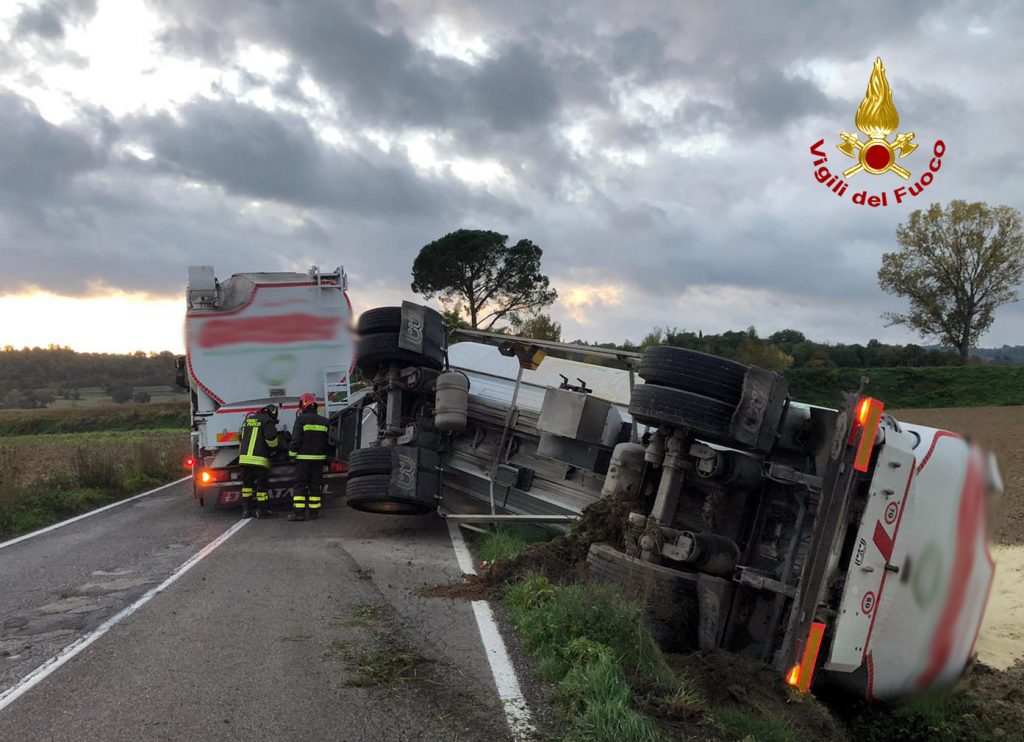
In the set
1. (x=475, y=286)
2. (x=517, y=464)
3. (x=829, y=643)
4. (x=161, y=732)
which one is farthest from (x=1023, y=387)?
(x=161, y=732)

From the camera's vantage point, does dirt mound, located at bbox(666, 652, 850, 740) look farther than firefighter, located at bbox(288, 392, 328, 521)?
No

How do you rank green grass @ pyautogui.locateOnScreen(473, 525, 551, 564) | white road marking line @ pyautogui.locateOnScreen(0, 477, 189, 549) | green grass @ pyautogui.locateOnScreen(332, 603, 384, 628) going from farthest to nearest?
white road marking line @ pyautogui.locateOnScreen(0, 477, 189, 549) → green grass @ pyautogui.locateOnScreen(473, 525, 551, 564) → green grass @ pyautogui.locateOnScreen(332, 603, 384, 628)

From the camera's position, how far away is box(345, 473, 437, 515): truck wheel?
8.22 meters

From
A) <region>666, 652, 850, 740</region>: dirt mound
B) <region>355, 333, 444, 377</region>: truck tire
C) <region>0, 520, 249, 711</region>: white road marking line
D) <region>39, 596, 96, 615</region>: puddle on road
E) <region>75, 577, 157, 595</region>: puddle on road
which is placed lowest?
<region>75, 577, 157, 595</region>: puddle on road

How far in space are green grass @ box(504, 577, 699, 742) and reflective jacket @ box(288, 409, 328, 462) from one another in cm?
548

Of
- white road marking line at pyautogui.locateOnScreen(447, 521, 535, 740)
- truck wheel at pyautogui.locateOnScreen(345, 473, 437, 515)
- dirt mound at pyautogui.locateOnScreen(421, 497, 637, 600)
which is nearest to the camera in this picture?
white road marking line at pyautogui.locateOnScreen(447, 521, 535, 740)

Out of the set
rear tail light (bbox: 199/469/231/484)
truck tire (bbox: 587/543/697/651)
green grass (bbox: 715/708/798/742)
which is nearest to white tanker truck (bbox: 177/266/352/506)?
rear tail light (bbox: 199/469/231/484)

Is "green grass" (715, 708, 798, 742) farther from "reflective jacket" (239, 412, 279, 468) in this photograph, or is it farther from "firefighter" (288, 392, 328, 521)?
"reflective jacket" (239, 412, 279, 468)

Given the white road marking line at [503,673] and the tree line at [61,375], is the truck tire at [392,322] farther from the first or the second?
the tree line at [61,375]

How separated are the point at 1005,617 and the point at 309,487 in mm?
7725

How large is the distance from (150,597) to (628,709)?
414 cm

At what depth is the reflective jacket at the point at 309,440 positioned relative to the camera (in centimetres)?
1035

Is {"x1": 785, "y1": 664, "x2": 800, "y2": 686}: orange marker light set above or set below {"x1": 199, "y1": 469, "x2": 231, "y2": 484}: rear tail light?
above

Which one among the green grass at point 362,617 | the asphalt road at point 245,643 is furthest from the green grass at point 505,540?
the green grass at point 362,617
